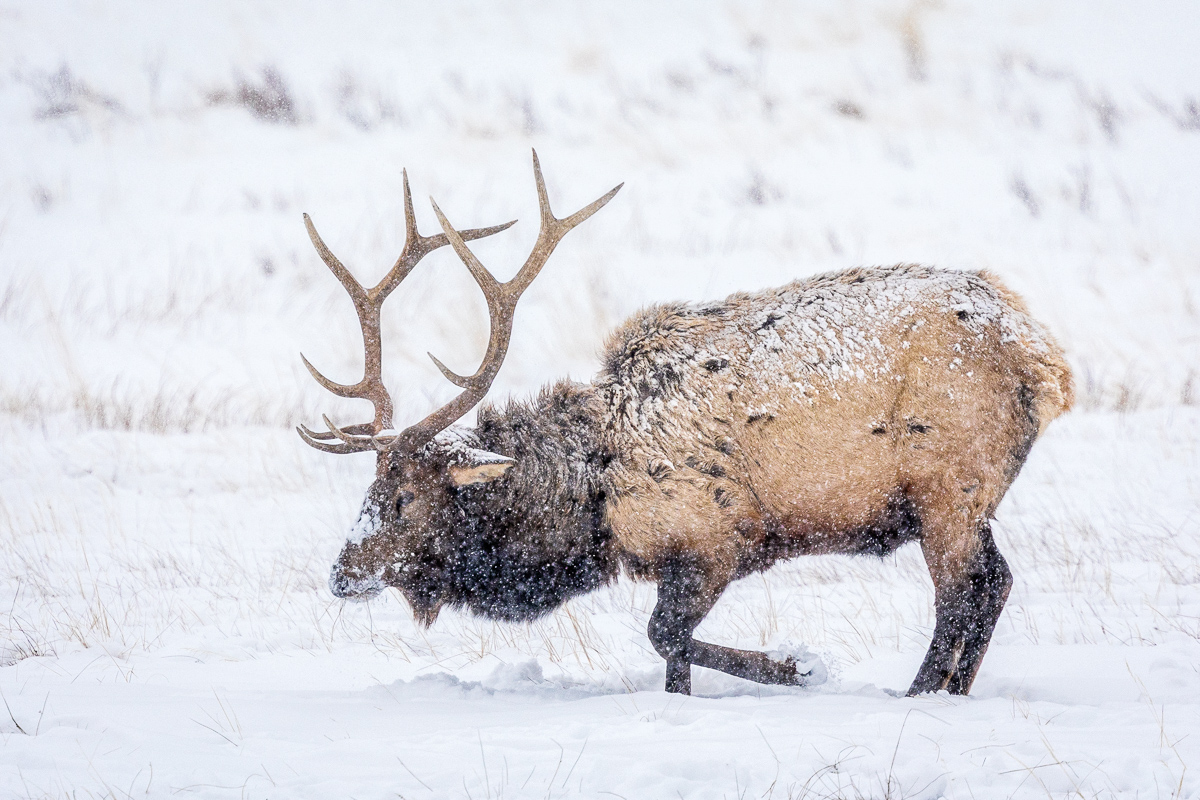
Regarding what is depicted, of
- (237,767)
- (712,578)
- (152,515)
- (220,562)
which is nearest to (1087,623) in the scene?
(712,578)

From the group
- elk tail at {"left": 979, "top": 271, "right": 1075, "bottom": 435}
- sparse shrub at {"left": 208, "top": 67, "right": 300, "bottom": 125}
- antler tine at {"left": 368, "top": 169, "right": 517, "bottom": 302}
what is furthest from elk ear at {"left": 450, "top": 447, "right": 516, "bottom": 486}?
sparse shrub at {"left": 208, "top": 67, "right": 300, "bottom": 125}

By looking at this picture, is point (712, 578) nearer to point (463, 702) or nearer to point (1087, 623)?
point (463, 702)

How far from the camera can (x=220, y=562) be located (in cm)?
633

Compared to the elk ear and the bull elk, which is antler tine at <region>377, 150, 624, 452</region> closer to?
the bull elk

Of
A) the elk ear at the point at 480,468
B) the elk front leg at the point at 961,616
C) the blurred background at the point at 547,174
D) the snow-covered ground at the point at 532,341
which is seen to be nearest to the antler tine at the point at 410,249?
the elk ear at the point at 480,468

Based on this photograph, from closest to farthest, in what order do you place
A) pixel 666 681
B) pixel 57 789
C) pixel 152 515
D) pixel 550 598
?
pixel 57 789, pixel 666 681, pixel 550 598, pixel 152 515

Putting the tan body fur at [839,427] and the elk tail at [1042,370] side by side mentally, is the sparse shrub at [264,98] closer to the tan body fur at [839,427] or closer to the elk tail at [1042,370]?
the tan body fur at [839,427]

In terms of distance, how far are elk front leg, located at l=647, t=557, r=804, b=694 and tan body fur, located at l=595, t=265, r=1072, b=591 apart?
71mm

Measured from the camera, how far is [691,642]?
13.6 feet

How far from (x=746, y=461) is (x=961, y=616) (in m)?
1.06

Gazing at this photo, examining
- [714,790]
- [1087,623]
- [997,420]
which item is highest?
[997,420]

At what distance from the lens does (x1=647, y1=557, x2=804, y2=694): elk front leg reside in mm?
4113

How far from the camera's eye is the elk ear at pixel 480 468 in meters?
4.32

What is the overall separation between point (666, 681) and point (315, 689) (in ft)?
4.54
